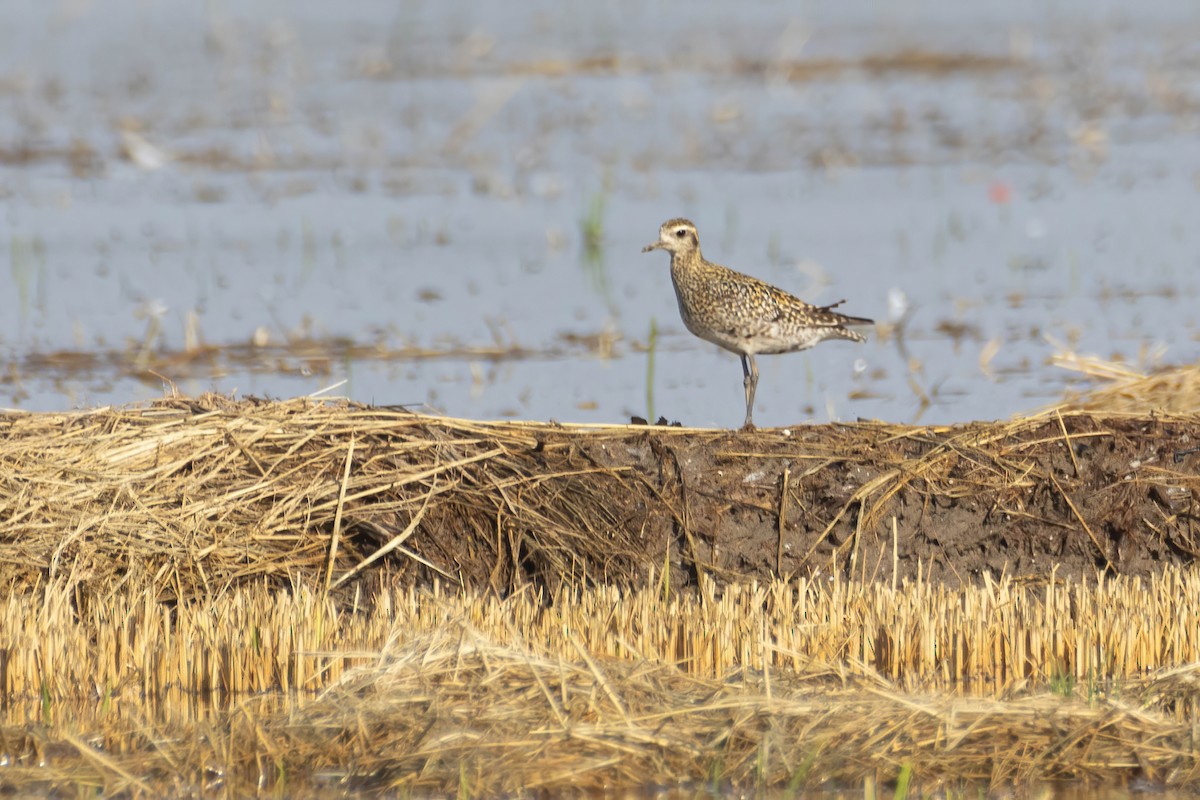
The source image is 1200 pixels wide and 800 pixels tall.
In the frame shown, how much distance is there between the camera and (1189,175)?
1888 centimetres

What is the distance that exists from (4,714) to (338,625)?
49.7 inches

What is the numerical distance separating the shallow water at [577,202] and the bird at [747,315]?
1531 millimetres

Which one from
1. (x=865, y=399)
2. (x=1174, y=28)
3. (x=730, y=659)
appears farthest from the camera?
(x=1174, y=28)

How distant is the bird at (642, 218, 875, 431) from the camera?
910 cm

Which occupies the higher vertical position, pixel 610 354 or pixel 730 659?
pixel 610 354

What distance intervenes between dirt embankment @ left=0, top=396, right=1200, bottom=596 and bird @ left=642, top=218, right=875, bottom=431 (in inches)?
43.0

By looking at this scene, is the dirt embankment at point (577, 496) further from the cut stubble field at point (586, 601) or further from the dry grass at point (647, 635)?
the dry grass at point (647, 635)

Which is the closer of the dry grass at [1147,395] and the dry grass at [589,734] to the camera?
the dry grass at [589,734]

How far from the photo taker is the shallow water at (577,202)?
484 inches

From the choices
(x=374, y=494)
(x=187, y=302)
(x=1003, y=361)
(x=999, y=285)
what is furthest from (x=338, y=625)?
(x=999, y=285)

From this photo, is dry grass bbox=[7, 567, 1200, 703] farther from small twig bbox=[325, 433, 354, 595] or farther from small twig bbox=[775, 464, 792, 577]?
small twig bbox=[775, 464, 792, 577]

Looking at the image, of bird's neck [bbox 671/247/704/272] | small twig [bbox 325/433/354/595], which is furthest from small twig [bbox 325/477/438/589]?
bird's neck [bbox 671/247/704/272]

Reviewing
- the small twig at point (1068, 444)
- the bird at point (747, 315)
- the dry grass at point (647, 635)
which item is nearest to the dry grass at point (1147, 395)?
the small twig at point (1068, 444)

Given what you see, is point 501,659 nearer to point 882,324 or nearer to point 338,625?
point 338,625
